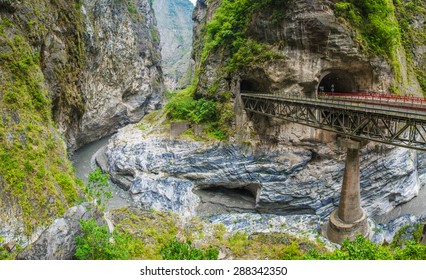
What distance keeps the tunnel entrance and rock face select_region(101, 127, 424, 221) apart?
250 inches

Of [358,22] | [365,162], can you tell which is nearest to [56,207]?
[365,162]

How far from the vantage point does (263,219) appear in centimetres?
2416

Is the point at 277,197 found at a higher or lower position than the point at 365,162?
lower

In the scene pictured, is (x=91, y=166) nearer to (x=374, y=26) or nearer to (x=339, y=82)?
(x=339, y=82)

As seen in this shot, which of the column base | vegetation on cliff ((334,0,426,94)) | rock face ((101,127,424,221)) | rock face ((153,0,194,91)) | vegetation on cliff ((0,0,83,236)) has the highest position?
rock face ((153,0,194,91))

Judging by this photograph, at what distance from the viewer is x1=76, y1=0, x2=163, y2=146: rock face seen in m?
41.7

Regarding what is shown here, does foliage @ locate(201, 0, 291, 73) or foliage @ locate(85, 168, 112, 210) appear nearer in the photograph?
foliage @ locate(85, 168, 112, 210)

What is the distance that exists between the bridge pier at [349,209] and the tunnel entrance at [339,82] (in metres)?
9.01

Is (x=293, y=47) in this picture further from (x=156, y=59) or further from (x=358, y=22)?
(x=156, y=59)

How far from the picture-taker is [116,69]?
4884 centimetres

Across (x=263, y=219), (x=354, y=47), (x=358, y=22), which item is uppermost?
(x=358, y=22)

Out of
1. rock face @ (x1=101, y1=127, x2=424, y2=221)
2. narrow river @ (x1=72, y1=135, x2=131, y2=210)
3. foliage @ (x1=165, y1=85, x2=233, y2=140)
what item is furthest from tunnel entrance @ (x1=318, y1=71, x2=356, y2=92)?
narrow river @ (x1=72, y1=135, x2=131, y2=210)

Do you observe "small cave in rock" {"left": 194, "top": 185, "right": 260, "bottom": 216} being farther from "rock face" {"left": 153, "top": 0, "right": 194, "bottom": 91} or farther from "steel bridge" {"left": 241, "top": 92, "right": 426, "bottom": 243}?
"rock face" {"left": 153, "top": 0, "right": 194, "bottom": 91}

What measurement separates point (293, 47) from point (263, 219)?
15488 millimetres
